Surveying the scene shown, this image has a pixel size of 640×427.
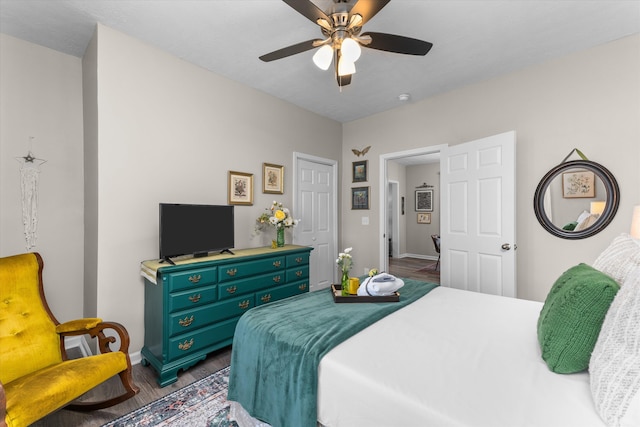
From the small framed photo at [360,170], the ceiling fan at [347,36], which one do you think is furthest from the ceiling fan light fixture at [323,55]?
the small framed photo at [360,170]

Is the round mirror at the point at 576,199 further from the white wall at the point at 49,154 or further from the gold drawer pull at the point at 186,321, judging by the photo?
the white wall at the point at 49,154

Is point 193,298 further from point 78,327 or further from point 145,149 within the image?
point 145,149

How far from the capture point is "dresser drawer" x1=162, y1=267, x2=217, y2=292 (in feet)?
7.27

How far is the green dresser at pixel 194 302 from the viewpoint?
2211 millimetres

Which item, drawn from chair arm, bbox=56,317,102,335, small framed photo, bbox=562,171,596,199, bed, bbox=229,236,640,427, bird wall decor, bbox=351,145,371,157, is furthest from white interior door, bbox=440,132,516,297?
chair arm, bbox=56,317,102,335

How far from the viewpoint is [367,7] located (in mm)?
1643

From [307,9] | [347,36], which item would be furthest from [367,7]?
[307,9]

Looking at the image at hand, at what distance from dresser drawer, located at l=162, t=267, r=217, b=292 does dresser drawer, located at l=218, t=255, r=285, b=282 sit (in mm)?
82

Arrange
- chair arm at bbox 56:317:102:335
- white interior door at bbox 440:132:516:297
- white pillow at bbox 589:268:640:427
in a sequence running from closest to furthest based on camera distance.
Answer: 1. white pillow at bbox 589:268:640:427
2. chair arm at bbox 56:317:102:335
3. white interior door at bbox 440:132:516:297

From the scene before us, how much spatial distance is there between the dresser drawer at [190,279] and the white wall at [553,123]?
9.90ft

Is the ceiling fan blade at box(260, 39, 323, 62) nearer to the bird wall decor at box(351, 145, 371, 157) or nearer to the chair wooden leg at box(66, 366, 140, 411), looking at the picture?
the chair wooden leg at box(66, 366, 140, 411)

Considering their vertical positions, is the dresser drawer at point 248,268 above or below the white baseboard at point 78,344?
above

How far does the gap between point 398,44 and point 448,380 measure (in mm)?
1947

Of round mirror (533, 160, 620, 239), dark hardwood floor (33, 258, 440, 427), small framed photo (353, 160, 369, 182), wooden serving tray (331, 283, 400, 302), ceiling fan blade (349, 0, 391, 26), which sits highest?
ceiling fan blade (349, 0, 391, 26)
